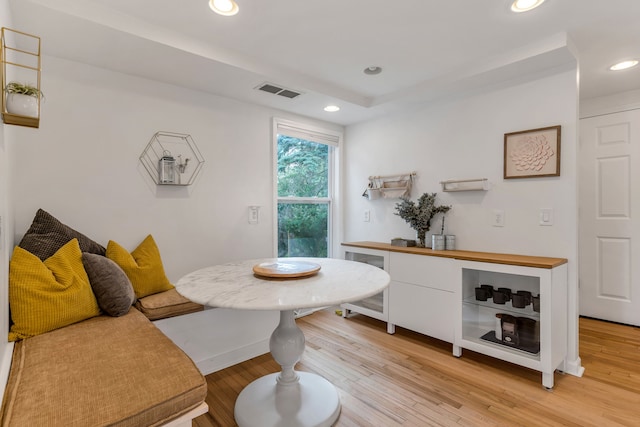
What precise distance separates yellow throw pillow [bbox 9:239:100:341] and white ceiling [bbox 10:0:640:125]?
4.11 feet

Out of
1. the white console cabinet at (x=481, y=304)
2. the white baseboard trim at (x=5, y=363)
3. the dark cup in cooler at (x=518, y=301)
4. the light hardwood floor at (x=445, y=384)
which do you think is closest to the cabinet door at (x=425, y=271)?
the white console cabinet at (x=481, y=304)

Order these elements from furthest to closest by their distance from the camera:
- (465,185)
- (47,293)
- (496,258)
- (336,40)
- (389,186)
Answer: (389,186)
(465,185)
(496,258)
(336,40)
(47,293)

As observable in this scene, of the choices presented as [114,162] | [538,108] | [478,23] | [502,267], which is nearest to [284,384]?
[502,267]

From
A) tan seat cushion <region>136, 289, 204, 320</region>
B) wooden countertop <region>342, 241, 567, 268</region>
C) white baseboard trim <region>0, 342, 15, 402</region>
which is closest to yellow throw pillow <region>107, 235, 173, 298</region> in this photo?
tan seat cushion <region>136, 289, 204, 320</region>

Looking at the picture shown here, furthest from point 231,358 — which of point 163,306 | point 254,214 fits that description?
point 254,214

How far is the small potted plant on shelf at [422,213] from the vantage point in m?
2.96

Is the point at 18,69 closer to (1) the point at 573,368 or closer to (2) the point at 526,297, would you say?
(2) the point at 526,297

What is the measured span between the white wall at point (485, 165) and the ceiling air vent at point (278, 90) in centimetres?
115

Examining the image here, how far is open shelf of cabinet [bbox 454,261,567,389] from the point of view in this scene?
2.06m

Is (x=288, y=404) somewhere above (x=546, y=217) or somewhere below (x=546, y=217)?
below

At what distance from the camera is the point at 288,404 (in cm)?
180

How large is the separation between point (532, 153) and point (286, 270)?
6.67ft

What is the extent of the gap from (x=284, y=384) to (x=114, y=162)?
1872 millimetres

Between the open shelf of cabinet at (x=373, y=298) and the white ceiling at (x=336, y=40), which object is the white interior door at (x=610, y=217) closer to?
the white ceiling at (x=336, y=40)
